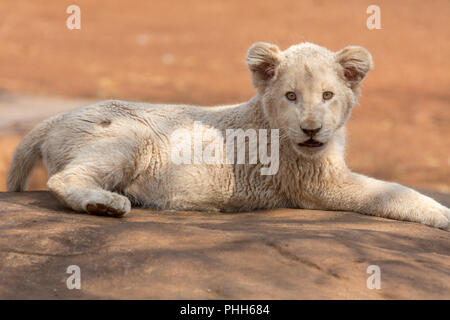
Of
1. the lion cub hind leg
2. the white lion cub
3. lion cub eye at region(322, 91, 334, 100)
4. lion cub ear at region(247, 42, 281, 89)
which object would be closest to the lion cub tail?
the white lion cub

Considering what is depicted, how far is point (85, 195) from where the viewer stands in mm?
5105

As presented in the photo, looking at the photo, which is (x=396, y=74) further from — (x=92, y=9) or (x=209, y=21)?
(x=92, y=9)

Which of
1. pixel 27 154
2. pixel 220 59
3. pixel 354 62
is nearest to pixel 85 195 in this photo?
pixel 27 154

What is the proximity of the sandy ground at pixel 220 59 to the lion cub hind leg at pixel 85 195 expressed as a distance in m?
4.47

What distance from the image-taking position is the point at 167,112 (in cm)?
628

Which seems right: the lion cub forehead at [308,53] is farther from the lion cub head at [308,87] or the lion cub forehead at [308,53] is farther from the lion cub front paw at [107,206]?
the lion cub front paw at [107,206]

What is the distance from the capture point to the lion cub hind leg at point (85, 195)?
4984mm

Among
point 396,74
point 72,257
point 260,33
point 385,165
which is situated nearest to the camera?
point 72,257

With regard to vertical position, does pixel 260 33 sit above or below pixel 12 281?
above

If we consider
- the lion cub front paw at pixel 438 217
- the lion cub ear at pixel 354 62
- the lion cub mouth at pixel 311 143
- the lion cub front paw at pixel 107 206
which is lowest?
the lion cub front paw at pixel 438 217

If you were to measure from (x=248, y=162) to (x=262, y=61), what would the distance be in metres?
0.95

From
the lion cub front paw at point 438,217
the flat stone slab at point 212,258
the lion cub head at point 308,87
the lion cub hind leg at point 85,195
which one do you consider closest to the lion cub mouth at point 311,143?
the lion cub head at point 308,87

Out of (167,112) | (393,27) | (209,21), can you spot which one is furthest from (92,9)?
(167,112)
